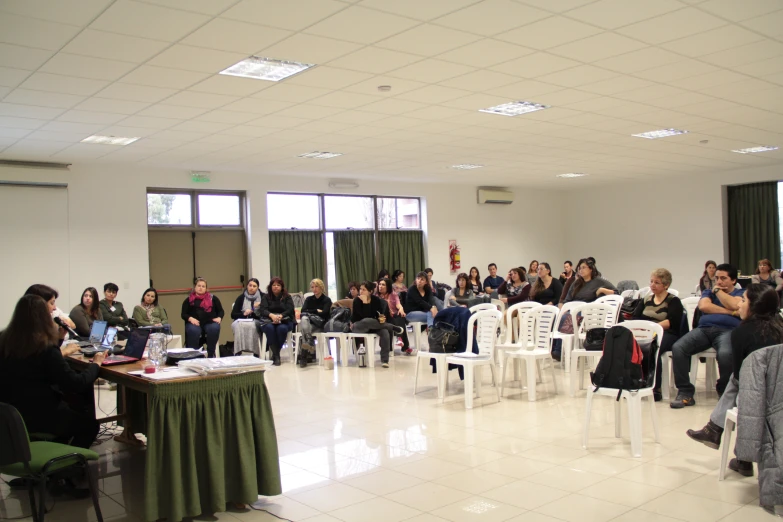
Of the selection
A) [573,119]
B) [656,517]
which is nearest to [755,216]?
[573,119]

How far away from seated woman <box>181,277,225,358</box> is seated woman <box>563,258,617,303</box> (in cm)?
484

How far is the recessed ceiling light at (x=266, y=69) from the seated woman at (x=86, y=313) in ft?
12.8

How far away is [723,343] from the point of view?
225 inches

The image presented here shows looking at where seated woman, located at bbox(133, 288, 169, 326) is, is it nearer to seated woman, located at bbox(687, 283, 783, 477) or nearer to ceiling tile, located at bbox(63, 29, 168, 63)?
ceiling tile, located at bbox(63, 29, 168, 63)

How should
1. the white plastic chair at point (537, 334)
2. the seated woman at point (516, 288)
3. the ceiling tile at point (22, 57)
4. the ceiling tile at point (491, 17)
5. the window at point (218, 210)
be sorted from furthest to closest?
the window at point (218, 210)
the seated woman at point (516, 288)
the white plastic chair at point (537, 334)
the ceiling tile at point (22, 57)
the ceiling tile at point (491, 17)

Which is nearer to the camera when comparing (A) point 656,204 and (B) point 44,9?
(B) point 44,9

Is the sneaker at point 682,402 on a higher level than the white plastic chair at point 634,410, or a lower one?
lower

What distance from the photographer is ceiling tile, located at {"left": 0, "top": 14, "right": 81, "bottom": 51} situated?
4.20 metres

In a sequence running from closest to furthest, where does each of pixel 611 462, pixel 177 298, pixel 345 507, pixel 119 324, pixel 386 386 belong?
pixel 345 507, pixel 611 462, pixel 386 386, pixel 119 324, pixel 177 298

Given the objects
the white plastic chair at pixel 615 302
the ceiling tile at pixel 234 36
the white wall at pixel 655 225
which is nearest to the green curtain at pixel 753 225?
the white wall at pixel 655 225

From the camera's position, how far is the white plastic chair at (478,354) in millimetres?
6082

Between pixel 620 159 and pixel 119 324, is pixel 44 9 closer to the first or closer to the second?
pixel 119 324

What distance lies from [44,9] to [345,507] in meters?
3.41

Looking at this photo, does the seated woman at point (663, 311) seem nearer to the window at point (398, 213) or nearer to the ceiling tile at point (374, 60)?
the ceiling tile at point (374, 60)
